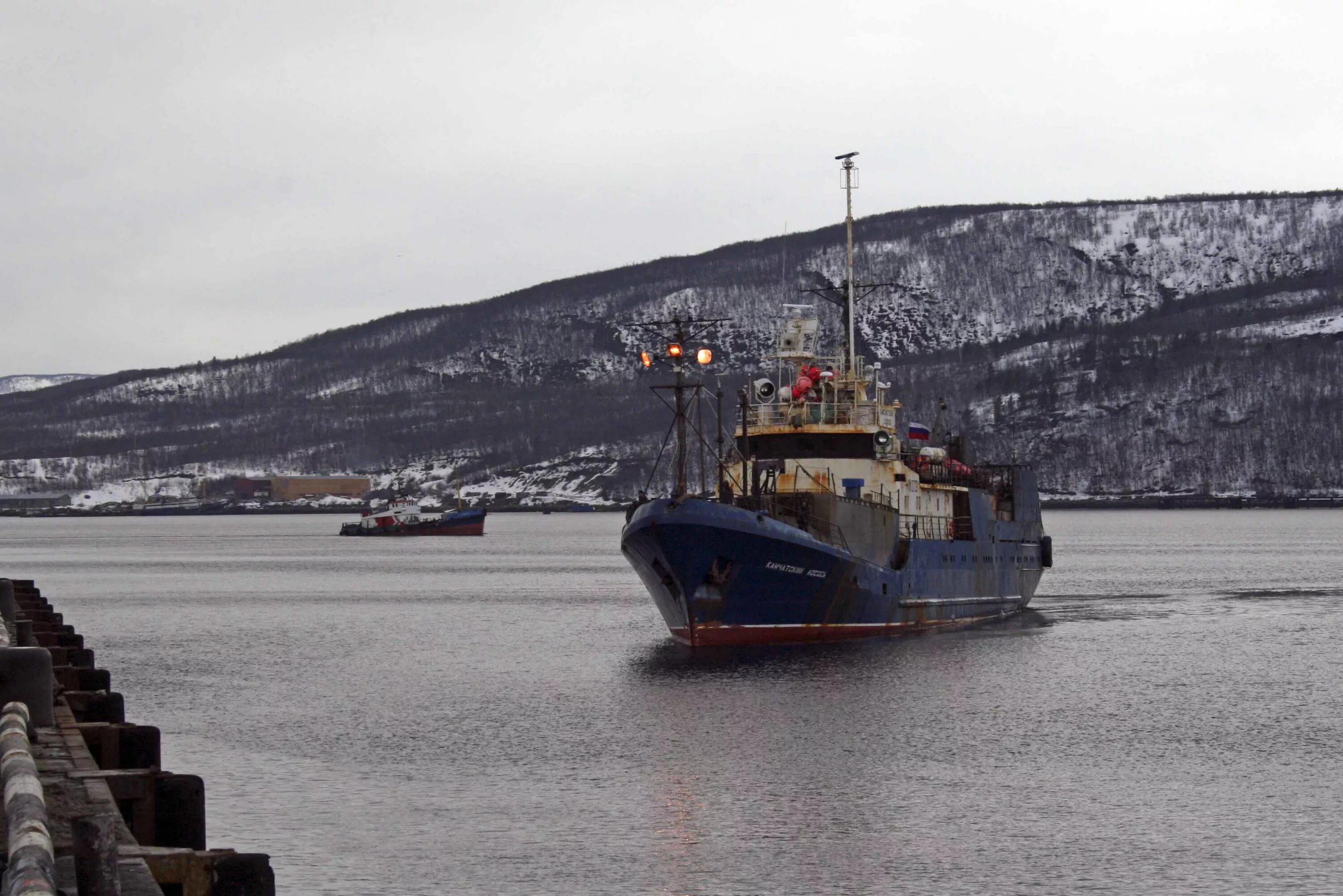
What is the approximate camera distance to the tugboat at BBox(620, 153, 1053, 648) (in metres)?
45.3

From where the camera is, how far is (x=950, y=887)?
22.2 metres

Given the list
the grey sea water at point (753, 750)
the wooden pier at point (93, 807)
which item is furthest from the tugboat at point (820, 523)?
the wooden pier at point (93, 807)

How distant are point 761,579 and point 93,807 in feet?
113

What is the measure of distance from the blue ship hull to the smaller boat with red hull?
136983 millimetres

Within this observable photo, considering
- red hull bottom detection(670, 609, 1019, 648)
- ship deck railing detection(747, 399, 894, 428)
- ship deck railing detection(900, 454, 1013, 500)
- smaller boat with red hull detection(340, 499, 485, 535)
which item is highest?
Result: ship deck railing detection(747, 399, 894, 428)

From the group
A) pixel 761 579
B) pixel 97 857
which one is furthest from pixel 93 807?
pixel 761 579

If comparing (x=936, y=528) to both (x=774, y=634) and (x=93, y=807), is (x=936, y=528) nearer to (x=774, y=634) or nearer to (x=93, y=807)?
(x=774, y=634)

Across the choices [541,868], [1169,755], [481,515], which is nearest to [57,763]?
[541,868]

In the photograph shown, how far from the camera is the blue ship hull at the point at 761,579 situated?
147ft

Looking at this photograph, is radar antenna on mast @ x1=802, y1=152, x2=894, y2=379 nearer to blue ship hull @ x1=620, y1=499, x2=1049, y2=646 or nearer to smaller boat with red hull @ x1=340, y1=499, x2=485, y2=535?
blue ship hull @ x1=620, y1=499, x2=1049, y2=646

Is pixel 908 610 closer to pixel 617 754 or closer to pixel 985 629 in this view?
pixel 985 629

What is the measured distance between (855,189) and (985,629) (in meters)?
15.4

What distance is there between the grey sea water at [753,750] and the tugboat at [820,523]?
139 centimetres

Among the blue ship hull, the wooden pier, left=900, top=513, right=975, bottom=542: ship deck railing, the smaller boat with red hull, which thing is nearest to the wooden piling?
the wooden pier
